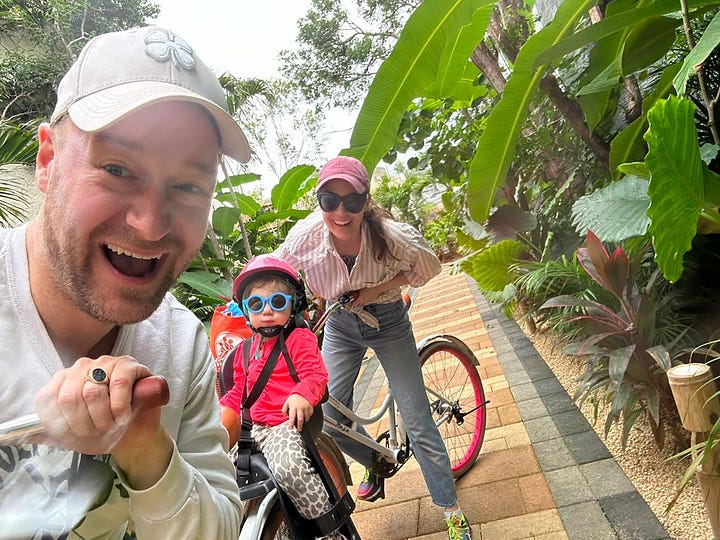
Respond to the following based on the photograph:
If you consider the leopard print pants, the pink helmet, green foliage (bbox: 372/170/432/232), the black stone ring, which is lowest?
the leopard print pants

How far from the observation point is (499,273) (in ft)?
11.2

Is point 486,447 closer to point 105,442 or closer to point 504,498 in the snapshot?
point 504,498

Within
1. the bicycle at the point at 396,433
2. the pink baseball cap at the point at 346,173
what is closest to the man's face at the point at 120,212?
the bicycle at the point at 396,433

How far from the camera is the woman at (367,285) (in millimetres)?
1680

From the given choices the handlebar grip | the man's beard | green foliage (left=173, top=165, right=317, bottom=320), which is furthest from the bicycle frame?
the handlebar grip

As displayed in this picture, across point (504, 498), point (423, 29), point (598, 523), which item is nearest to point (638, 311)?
point (598, 523)

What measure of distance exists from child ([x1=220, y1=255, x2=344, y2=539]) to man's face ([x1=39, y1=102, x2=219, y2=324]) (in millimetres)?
832

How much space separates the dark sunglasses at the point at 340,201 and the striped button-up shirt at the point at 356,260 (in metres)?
0.14

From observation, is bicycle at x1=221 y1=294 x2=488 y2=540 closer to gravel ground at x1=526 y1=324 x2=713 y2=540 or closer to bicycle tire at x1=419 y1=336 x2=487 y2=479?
bicycle tire at x1=419 y1=336 x2=487 y2=479

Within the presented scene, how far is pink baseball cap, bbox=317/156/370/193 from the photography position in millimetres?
1624

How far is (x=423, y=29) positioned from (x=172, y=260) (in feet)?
4.93

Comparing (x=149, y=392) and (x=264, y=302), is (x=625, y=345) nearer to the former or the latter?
(x=264, y=302)

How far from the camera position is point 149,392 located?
41cm

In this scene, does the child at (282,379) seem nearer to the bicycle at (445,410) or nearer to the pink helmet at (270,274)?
the pink helmet at (270,274)
